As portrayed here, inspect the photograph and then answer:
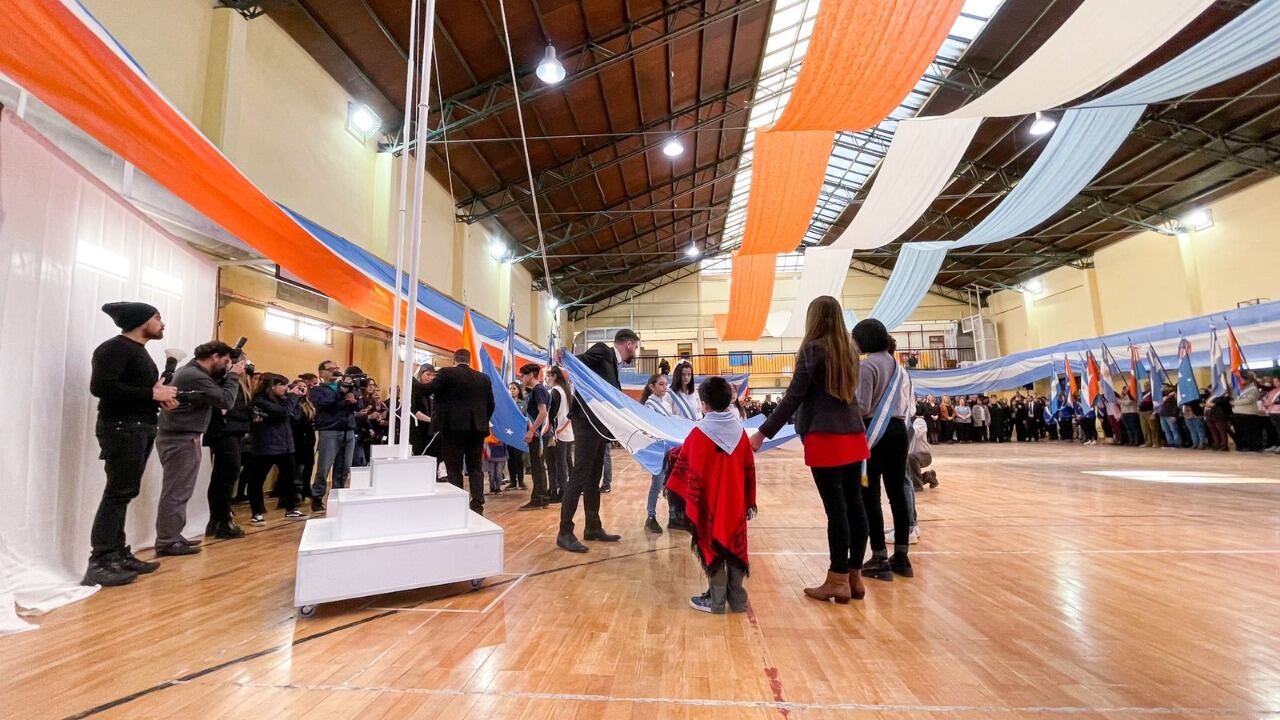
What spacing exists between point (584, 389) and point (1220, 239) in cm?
1371

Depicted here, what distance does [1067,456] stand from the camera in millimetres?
8156

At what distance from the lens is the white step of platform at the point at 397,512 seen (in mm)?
1928

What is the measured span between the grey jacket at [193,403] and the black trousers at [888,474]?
322 cm

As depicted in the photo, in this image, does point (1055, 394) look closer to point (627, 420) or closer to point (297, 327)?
point (627, 420)

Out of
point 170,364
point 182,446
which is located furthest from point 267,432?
point 170,364

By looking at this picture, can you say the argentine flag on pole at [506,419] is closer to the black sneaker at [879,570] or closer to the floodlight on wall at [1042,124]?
the black sneaker at [879,570]

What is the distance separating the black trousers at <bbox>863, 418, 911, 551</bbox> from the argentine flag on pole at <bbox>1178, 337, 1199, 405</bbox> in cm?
917

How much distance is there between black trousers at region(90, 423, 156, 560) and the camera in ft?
6.99

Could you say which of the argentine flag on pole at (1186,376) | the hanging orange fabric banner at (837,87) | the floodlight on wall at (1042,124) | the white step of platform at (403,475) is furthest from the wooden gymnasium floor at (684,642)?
the floodlight on wall at (1042,124)

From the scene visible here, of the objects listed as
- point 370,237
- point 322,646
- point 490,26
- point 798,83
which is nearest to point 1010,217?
point 798,83

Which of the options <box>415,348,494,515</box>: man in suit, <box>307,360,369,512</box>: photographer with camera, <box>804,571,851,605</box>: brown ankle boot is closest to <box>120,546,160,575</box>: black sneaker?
<box>415,348,494,515</box>: man in suit

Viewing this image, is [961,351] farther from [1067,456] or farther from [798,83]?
[798,83]

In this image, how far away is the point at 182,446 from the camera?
8.97 ft

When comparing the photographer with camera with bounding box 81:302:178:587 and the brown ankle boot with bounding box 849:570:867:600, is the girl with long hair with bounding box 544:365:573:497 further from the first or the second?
the brown ankle boot with bounding box 849:570:867:600
